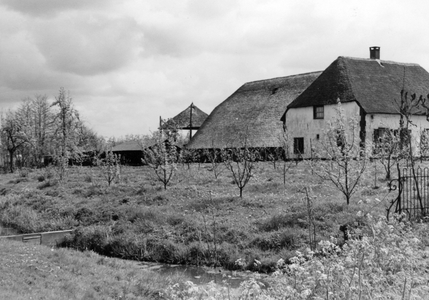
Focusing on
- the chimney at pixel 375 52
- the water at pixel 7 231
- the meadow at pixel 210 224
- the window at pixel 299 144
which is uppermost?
the chimney at pixel 375 52

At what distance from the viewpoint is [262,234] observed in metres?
12.7

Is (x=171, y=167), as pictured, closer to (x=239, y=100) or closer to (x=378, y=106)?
(x=378, y=106)

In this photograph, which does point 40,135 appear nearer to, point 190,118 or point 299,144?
point 190,118

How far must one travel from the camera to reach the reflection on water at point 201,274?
10438 millimetres

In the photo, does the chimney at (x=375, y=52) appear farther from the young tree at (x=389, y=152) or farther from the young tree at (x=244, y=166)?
the young tree at (x=244, y=166)

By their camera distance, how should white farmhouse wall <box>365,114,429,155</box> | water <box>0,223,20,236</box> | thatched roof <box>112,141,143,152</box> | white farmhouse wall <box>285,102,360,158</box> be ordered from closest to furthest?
water <box>0,223,20,236</box>
white farmhouse wall <box>365,114,429,155</box>
white farmhouse wall <box>285,102,360,158</box>
thatched roof <box>112,141,143,152</box>

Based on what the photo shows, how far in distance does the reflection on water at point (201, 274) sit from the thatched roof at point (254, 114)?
71.9ft

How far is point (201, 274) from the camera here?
11.2 meters

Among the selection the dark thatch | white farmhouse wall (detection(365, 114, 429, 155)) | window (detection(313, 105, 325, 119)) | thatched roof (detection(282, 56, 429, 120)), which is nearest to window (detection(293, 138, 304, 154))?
window (detection(313, 105, 325, 119))

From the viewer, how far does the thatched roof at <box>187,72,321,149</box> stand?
114 feet

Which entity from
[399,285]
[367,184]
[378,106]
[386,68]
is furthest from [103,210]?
[386,68]

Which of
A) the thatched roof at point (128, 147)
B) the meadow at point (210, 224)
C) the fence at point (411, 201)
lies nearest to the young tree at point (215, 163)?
the meadow at point (210, 224)

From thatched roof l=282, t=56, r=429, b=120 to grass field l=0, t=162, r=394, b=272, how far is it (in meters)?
10.2

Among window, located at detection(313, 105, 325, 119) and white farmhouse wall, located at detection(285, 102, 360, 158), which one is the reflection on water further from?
window, located at detection(313, 105, 325, 119)
